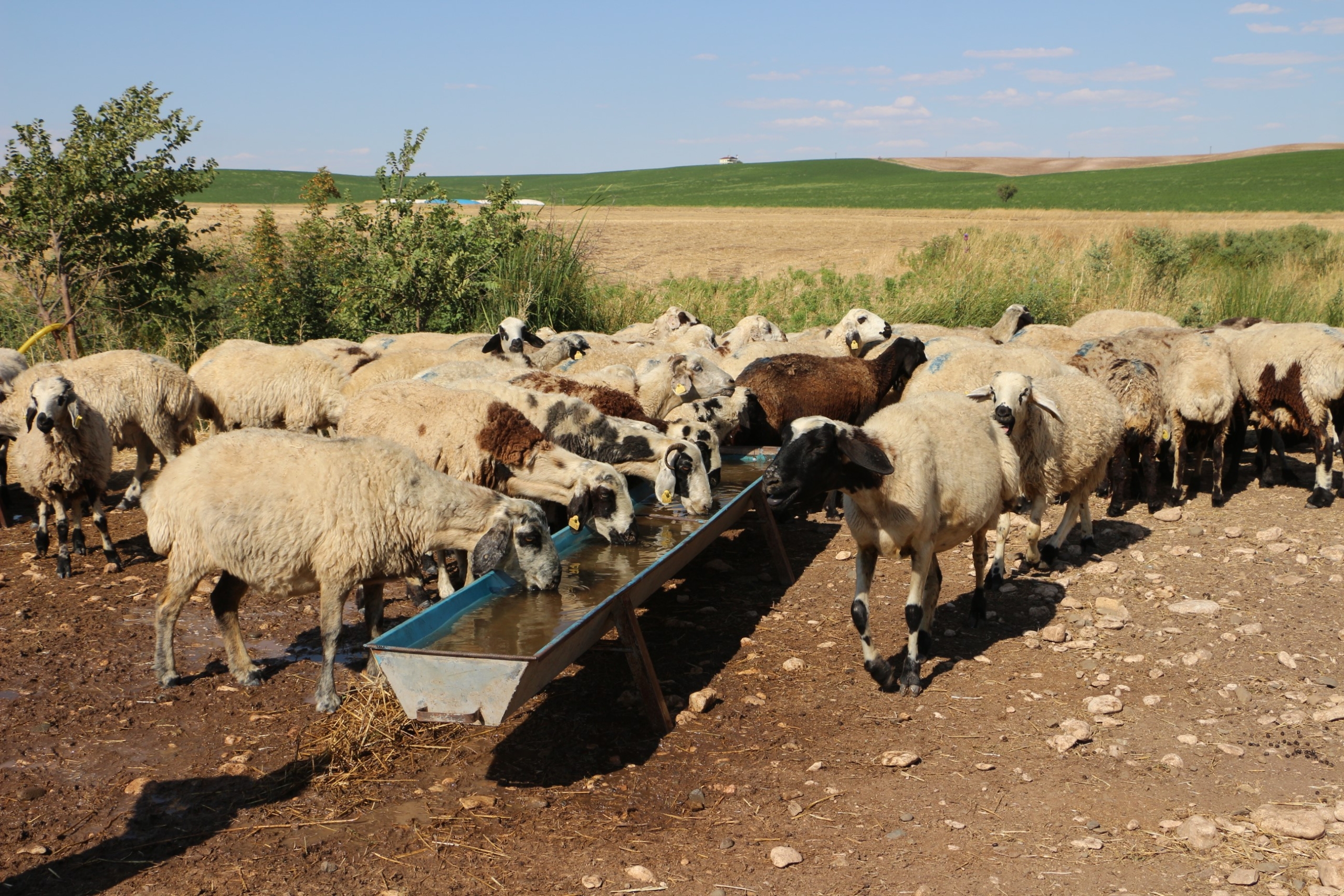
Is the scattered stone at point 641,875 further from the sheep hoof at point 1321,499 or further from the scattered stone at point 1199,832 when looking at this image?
the sheep hoof at point 1321,499

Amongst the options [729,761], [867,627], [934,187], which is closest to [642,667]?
[729,761]

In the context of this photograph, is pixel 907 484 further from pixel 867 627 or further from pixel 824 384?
pixel 824 384

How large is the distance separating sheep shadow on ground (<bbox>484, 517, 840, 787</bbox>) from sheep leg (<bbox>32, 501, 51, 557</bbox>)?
575 centimetres

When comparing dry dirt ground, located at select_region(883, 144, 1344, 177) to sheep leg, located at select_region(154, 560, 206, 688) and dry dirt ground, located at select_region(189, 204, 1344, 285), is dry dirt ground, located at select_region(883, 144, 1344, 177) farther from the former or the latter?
sheep leg, located at select_region(154, 560, 206, 688)

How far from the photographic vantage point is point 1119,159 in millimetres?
120250

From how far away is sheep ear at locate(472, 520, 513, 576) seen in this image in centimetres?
638

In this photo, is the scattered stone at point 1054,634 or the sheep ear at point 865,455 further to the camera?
the scattered stone at point 1054,634

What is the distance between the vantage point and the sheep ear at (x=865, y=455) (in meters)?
5.99

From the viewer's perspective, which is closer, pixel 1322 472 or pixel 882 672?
pixel 882 672

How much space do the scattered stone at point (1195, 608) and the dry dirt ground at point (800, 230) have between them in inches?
741

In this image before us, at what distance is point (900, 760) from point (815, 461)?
180 centimetres

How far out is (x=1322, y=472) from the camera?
1062 cm

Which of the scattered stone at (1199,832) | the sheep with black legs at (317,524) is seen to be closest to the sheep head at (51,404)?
the sheep with black legs at (317,524)

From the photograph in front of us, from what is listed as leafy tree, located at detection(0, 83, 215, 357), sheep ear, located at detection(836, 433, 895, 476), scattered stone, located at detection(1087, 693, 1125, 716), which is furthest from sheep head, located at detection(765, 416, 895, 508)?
leafy tree, located at detection(0, 83, 215, 357)
